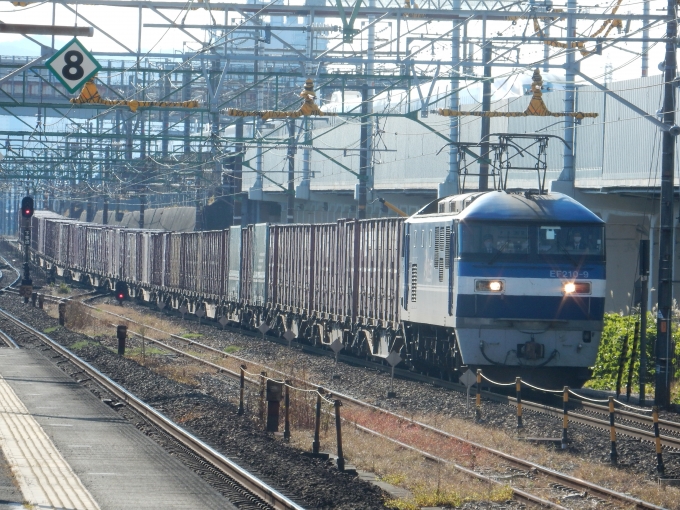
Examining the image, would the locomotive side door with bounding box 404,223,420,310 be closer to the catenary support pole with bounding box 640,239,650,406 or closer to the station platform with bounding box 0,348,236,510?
the catenary support pole with bounding box 640,239,650,406

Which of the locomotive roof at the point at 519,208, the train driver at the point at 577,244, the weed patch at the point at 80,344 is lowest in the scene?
the weed patch at the point at 80,344

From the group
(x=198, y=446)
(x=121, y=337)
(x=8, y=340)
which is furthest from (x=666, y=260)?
(x=8, y=340)

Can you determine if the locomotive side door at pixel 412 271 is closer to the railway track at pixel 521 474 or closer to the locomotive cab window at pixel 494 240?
the locomotive cab window at pixel 494 240

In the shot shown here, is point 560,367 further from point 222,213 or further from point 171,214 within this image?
point 171,214

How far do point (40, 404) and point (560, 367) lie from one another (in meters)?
8.56

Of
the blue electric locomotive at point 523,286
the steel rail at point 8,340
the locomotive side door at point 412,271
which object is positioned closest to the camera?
the blue electric locomotive at point 523,286

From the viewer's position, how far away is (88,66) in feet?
59.7

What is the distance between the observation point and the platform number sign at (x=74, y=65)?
18.2 meters

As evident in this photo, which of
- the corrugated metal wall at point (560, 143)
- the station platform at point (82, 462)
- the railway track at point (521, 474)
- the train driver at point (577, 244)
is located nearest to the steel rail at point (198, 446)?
the station platform at point (82, 462)

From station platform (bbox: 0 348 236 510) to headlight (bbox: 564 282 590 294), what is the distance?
7506 mm

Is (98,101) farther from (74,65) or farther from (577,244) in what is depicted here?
(577,244)

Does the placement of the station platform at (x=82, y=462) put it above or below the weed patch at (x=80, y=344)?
above

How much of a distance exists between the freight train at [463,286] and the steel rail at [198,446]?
17.1ft

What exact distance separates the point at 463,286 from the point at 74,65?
7.49 m
